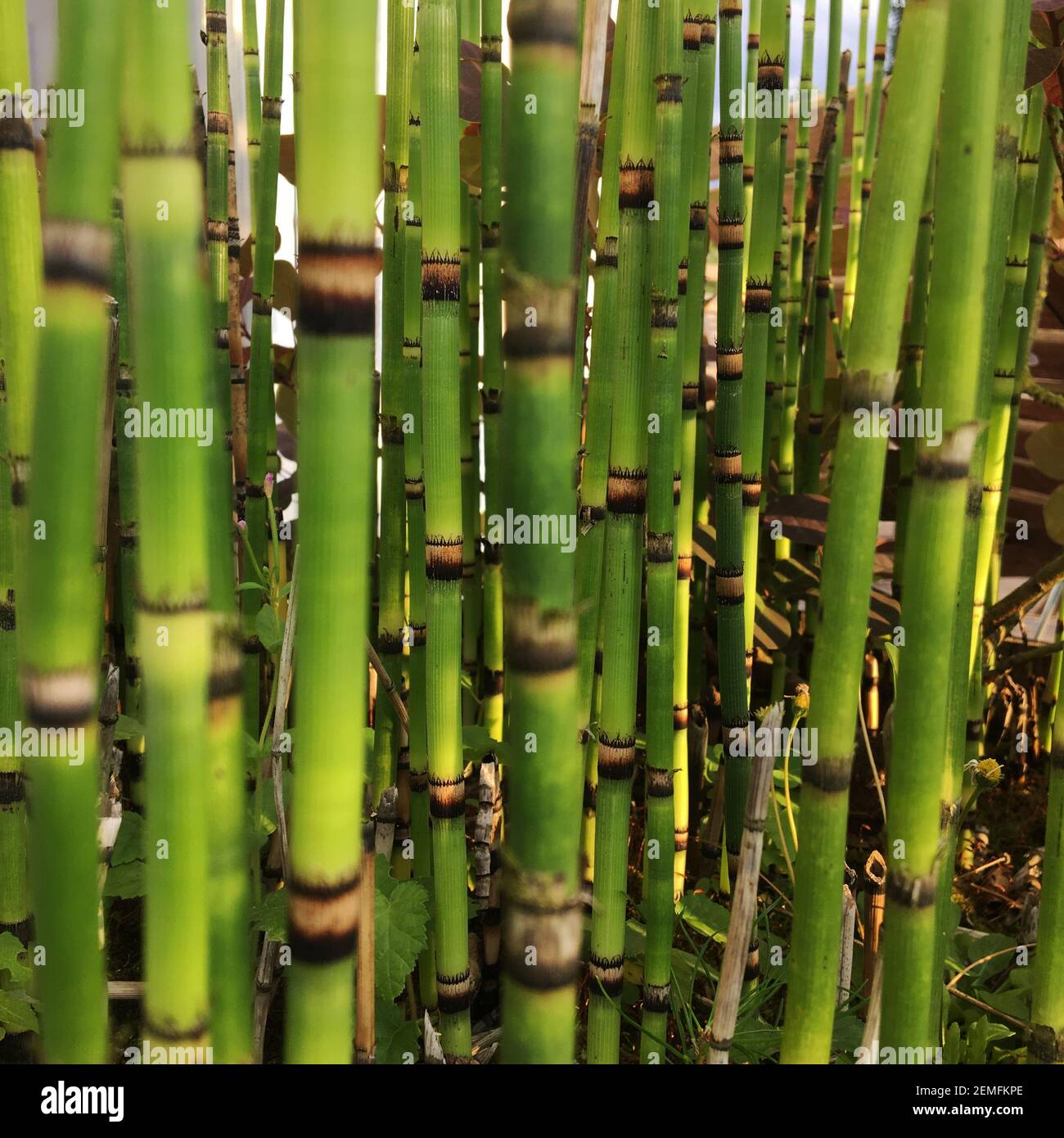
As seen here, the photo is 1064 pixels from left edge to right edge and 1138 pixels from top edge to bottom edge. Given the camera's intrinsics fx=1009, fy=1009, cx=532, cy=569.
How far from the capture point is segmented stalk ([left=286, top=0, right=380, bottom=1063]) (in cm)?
38

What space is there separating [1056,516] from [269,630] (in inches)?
41.2

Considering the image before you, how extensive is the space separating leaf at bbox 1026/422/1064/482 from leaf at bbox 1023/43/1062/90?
1.95 ft

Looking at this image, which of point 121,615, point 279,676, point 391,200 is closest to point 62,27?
point 279,676

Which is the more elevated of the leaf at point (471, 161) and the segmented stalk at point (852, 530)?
the leaf at point (471, 161)

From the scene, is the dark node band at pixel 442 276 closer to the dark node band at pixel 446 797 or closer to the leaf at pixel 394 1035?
the dark node band at pixel 446 797

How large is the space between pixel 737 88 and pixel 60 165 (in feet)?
2.45

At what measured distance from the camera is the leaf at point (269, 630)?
914 millimetres

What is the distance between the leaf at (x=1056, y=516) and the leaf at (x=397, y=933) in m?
0.99

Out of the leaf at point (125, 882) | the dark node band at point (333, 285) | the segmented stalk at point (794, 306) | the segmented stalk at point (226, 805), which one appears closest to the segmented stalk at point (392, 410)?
the leaf at point (125, 882)

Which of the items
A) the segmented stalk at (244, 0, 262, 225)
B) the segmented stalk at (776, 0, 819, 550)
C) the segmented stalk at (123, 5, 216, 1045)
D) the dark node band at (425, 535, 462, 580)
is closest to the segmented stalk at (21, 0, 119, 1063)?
the segmented stalk at (123, 5, 216, 1045)

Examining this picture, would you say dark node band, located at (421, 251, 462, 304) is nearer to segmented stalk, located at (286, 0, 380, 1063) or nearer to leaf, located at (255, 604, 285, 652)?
segmented stalk, located at (286, 0, 380, 1063)

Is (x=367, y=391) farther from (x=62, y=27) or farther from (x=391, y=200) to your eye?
(x=391, y=200)

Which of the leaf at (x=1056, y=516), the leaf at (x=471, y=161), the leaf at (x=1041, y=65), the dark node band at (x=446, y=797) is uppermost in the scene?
the leaf at (x=1041, y=65)
